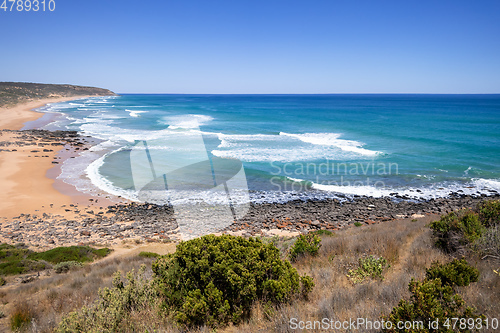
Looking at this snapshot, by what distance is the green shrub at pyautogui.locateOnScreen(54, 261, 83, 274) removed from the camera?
31.7ft

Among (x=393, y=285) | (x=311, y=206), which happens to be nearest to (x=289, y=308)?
(x=393, y=285)

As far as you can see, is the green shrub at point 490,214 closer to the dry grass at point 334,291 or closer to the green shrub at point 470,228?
the green shrub at point 470,228

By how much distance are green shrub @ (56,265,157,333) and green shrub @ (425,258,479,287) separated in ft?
13.5

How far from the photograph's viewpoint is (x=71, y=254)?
11016 millimetres

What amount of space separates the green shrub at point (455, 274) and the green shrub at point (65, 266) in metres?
10.7

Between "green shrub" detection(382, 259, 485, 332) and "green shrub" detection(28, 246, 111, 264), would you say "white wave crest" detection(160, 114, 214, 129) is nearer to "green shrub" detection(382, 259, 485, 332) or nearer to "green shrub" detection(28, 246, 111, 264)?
"green shrub" detection(28, 246, 111, 264)

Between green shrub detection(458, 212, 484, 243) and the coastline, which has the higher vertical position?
green shrub detection(458, 212, 484, 243)

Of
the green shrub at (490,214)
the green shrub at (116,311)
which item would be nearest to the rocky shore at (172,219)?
the green shrub at (490,214)

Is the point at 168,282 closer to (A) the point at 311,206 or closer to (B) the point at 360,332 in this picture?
(B) the point at 360,332

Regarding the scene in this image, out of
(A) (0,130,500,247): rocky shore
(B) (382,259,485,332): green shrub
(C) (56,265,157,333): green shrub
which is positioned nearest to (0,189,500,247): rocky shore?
(A) (0,130,500,247): rocky shore

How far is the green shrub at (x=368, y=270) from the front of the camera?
5094 millimetres

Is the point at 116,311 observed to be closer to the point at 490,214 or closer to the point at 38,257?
the point at 490,214

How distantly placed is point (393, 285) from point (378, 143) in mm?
33398

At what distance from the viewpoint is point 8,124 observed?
46969 mm
